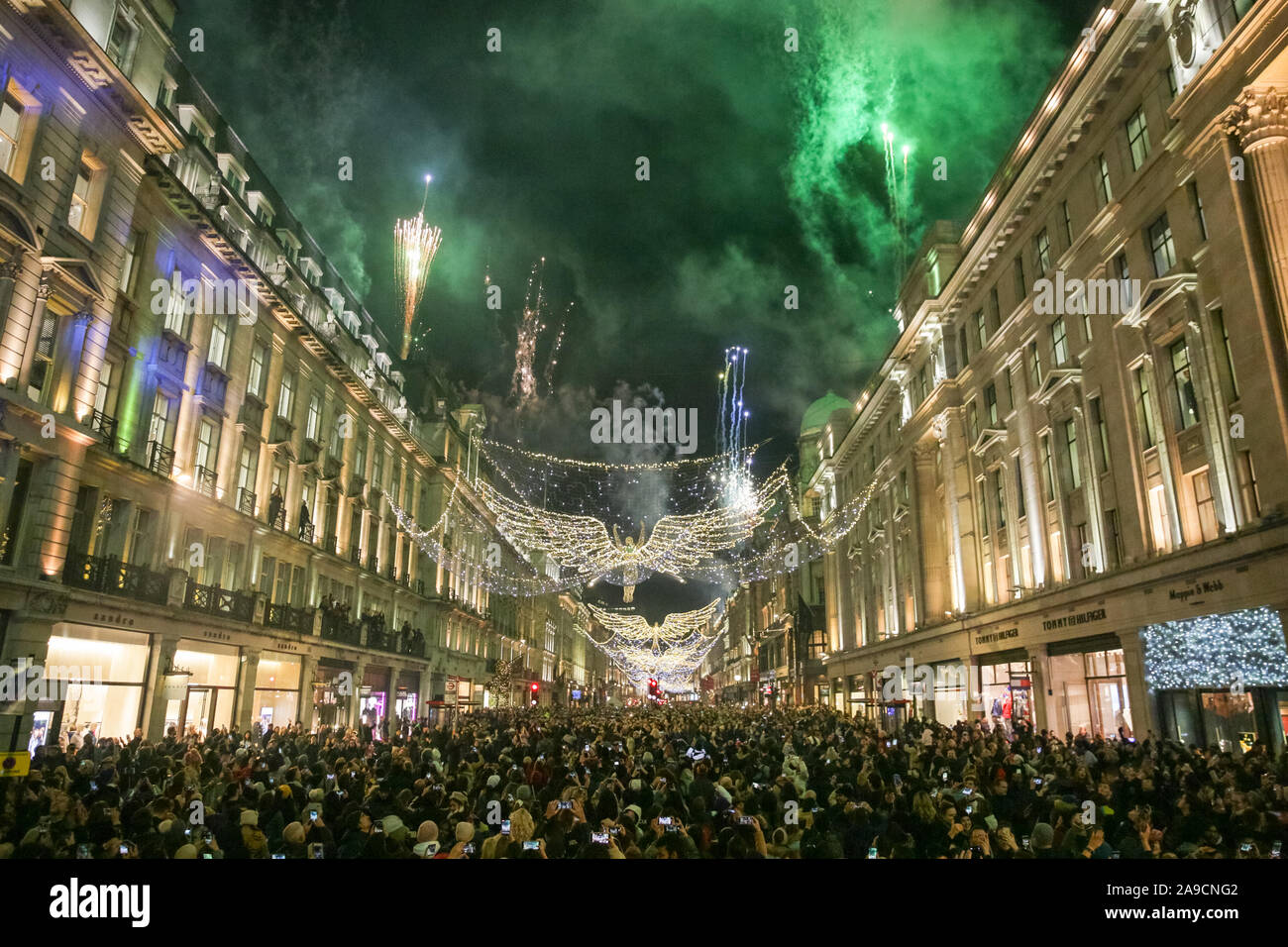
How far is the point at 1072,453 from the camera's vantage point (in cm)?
2609

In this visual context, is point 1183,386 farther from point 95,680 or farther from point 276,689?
point 276,689

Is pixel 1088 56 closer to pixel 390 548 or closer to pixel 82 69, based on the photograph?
pixel 82 69

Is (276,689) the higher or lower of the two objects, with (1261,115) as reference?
lower

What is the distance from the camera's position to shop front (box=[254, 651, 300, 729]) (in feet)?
99.4

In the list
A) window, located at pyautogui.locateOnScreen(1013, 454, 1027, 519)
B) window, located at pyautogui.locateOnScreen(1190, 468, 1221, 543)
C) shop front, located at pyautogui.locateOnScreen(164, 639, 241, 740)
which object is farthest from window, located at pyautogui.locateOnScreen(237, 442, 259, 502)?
window, located at pyautogui.locateOnScreen(1190, 468, 1221, 543)

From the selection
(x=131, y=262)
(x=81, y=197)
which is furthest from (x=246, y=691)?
(x=81, y=197)

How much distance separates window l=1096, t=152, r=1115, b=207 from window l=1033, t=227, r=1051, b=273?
3.10 m

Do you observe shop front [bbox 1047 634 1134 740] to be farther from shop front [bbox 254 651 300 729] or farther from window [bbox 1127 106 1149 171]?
shop front [bbox 254 651 300 729]

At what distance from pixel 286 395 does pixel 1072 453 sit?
101ft

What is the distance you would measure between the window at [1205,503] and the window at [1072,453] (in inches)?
229

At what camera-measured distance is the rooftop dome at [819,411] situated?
76356mm

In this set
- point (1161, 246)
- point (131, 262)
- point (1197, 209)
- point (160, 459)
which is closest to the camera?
point (1197, 209)

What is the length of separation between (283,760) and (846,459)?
49.4m
